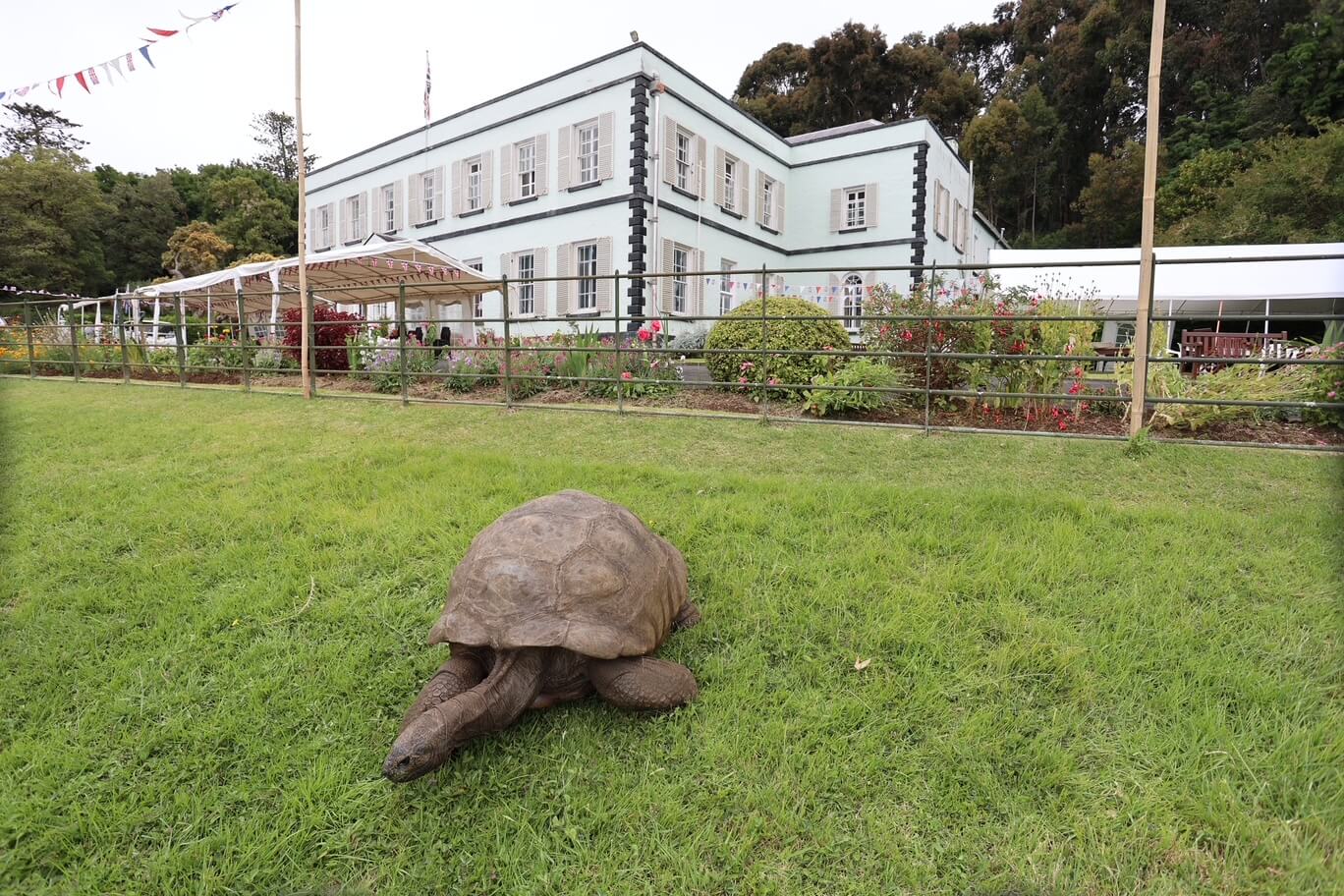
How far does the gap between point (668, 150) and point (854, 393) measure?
1373 cm

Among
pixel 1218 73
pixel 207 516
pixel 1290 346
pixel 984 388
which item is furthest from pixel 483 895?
pixel 1218 73

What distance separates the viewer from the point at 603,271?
18812mm

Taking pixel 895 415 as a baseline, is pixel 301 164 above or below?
above

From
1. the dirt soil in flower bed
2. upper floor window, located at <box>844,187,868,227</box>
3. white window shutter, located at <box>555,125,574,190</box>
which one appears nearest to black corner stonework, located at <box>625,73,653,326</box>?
white window shutter, located at <box>555,125,574,190</box>

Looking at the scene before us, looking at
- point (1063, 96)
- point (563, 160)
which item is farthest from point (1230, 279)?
point (1063, 96)

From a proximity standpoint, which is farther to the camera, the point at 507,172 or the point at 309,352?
the point at 507,172

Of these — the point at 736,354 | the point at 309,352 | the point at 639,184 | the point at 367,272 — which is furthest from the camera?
the point at 639,184

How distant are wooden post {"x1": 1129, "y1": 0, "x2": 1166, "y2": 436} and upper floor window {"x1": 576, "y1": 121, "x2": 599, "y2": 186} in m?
15.3

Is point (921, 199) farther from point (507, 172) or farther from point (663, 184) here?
point (507, 172)

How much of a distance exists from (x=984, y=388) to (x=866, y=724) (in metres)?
5.93

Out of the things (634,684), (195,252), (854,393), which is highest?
(195,252)

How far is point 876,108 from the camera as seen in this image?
1671 inches

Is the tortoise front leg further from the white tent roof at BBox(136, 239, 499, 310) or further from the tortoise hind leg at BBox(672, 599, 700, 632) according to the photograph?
the white tent roof at BBox(136, 239, 499, 310)

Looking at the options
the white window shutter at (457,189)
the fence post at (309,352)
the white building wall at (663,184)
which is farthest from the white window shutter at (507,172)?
the fence post at (309,352)
